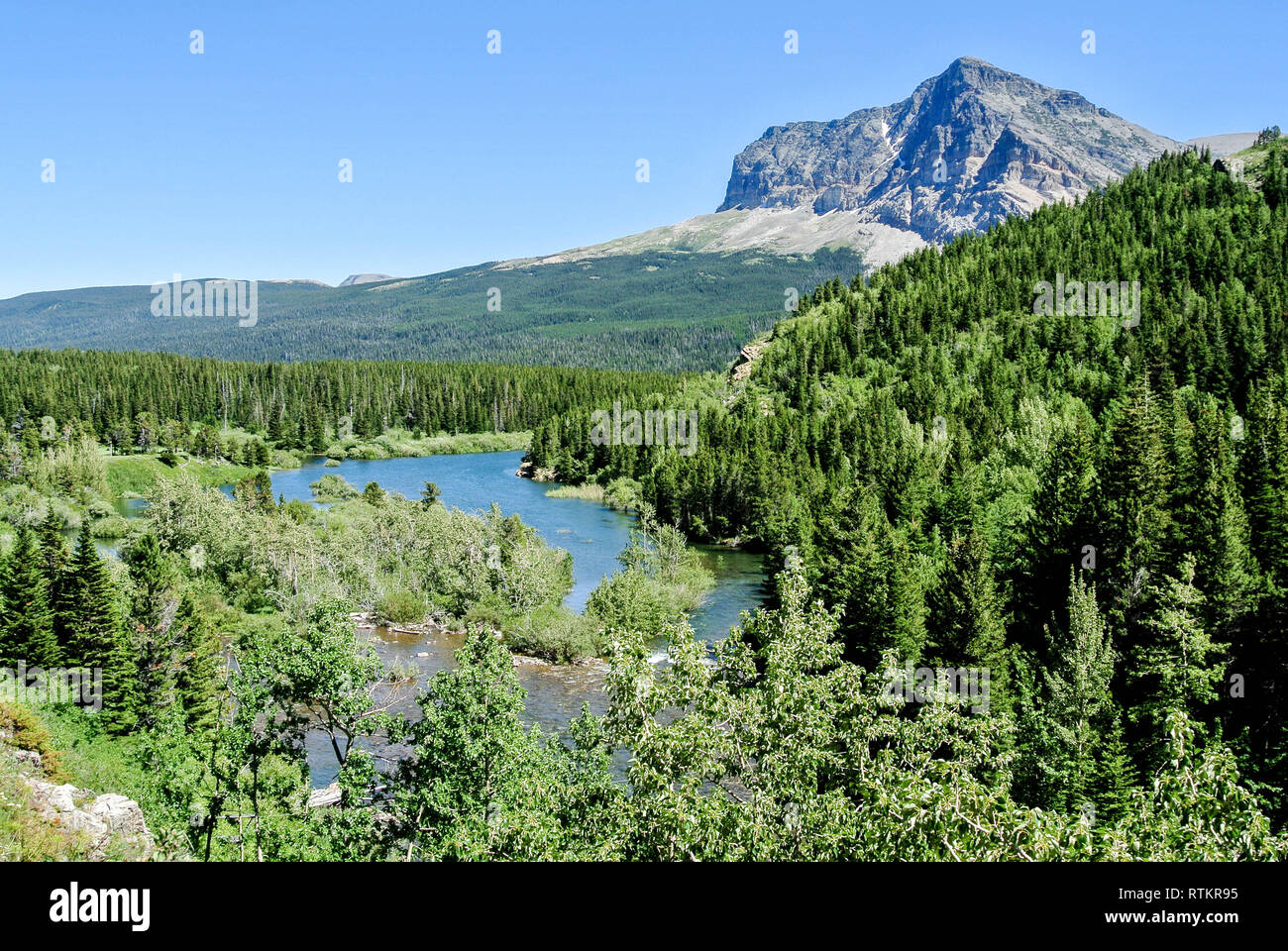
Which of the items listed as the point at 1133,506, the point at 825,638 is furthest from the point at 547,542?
the point at 825,638

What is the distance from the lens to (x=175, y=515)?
224 ft

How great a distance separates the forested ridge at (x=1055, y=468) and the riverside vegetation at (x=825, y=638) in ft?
0.99

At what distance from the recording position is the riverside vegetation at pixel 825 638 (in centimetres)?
1484

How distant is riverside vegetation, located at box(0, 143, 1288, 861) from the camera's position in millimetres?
14844

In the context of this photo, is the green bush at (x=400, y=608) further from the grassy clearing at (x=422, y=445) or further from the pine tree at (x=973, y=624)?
the grassy clearing at (x=422, y=445)

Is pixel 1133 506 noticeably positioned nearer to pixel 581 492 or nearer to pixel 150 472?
pixel 581 492

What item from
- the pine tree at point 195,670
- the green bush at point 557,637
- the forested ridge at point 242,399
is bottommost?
the green bush at point 557,637

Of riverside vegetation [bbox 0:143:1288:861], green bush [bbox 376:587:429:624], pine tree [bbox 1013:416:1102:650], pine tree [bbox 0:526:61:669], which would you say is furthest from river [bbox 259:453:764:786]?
pine tree [bbox 1013:416:1102:650]

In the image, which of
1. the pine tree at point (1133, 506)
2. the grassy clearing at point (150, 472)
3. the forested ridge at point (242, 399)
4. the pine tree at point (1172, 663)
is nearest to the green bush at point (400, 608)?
the pine tree at point (1133, 506)

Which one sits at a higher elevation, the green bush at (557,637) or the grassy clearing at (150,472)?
the grassy clearing at (150,472)

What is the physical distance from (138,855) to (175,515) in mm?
50860

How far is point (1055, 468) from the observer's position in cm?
5484

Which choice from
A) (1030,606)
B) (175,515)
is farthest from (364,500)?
(1030,606)
